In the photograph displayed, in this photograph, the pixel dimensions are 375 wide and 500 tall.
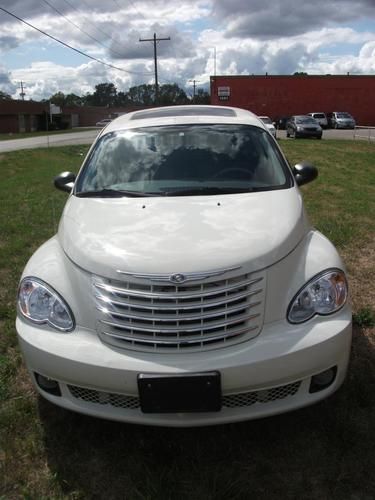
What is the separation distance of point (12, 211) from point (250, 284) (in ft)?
23.8

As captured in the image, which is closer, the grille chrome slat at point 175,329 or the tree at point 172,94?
the grille chrome slat at point 175,329

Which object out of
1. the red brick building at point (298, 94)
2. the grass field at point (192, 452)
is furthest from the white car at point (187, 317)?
the red brick building at point (298, 94)

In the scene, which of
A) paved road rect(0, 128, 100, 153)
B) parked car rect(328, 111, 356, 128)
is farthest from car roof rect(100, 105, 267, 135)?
parked car rect(328, 111, 356, 128)

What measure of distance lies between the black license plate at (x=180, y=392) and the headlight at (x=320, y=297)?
22.1 inches

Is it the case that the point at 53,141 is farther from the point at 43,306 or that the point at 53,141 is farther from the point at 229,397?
the point at 229,397

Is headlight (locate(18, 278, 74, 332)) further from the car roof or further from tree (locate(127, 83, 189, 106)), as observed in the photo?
tree (locate(127, 83, 189, 106))

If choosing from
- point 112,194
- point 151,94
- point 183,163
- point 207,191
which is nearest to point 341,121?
point 183,163

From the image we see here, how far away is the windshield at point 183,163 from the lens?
3.67m

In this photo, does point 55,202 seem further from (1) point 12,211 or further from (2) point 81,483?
(2) point 81,483

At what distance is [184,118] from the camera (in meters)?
4.42

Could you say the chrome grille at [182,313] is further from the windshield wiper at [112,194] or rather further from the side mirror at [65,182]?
the side mirror at [65,182]

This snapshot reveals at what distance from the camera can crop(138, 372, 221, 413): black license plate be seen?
2451 mm

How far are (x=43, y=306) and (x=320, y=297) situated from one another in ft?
4.96

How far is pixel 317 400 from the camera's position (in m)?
2.71
